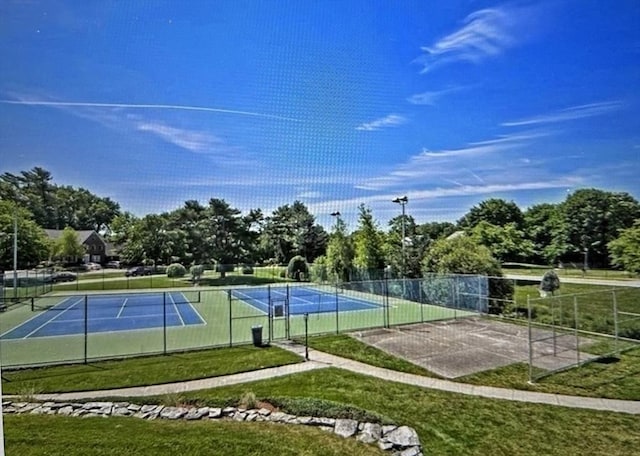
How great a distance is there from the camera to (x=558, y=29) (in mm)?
3975

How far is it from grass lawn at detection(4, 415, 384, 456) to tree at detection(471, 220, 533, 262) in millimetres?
5292

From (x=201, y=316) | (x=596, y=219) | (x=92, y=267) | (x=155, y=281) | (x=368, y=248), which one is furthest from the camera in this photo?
(x=368, y=248)

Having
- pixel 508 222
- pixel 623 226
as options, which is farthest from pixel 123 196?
pixel 508 222

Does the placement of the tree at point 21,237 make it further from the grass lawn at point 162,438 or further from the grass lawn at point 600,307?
the grass lawn at point 600,307

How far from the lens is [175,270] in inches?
258

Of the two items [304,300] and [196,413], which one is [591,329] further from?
[304,300]

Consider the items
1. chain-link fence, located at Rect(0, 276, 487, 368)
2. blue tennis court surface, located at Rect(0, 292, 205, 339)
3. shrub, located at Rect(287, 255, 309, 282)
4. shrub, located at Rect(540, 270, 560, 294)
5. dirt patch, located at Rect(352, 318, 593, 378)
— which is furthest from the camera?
shrub, located at Rect(287, 255, 309, 282)

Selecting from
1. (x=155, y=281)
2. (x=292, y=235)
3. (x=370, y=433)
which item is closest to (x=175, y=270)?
(x=155, y=281)

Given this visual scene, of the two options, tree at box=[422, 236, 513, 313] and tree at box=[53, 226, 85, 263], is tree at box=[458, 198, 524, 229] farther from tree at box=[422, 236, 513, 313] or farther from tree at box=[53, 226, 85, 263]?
tree at box=[53, 226, 85, 263]

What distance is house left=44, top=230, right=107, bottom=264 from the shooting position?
3.43m

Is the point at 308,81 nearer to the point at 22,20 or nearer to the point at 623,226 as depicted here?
the point at 22,20

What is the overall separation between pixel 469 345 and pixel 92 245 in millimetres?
4607

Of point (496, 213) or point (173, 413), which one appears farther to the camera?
point (496, 213)

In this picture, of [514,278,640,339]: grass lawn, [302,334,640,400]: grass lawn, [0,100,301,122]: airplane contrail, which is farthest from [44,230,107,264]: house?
[514,278,640,339]: grass lawn
